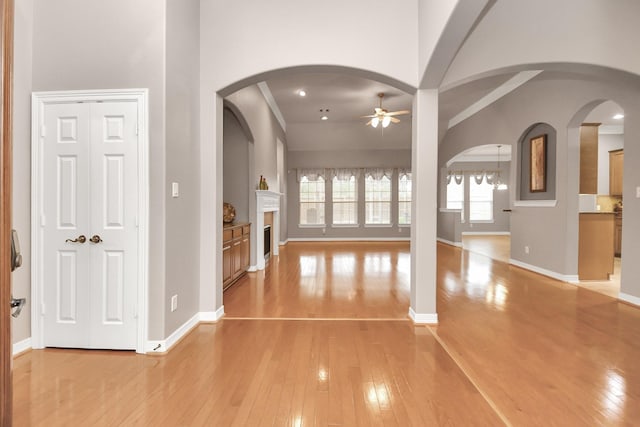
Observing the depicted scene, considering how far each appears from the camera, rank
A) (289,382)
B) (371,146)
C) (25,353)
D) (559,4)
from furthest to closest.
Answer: (371,146)
(559,4)
(25,353)
(289,382)

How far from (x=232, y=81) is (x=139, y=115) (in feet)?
3.42

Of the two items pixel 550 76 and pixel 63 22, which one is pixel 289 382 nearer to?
pixel 63 22

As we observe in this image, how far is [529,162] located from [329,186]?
603 cm

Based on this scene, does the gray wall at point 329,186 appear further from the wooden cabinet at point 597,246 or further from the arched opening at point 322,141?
the wooden cabinet at point 597,246

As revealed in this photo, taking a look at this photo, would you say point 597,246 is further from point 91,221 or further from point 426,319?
point 91,221

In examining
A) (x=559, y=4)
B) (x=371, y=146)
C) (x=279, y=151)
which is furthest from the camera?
(x=371, y=146)

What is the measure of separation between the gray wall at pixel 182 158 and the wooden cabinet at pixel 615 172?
8.93 meters

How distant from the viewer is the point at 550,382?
2.18 metres

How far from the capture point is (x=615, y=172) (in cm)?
744

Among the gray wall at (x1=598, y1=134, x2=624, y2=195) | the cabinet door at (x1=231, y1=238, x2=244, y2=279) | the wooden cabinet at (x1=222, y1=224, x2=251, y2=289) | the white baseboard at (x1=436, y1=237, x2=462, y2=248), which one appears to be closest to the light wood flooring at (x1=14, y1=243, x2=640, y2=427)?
the wooden cabinet at (x1=222, y1=224, x2=251, y2=289)

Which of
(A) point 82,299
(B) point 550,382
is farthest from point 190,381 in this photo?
(B) point 550,382

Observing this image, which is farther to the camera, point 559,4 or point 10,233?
point 559,4

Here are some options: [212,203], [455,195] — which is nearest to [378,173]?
[455,195]

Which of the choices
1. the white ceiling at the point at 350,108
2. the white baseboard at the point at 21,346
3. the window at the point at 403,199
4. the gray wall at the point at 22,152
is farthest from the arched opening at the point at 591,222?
the white baseboard at the point at 21,346
